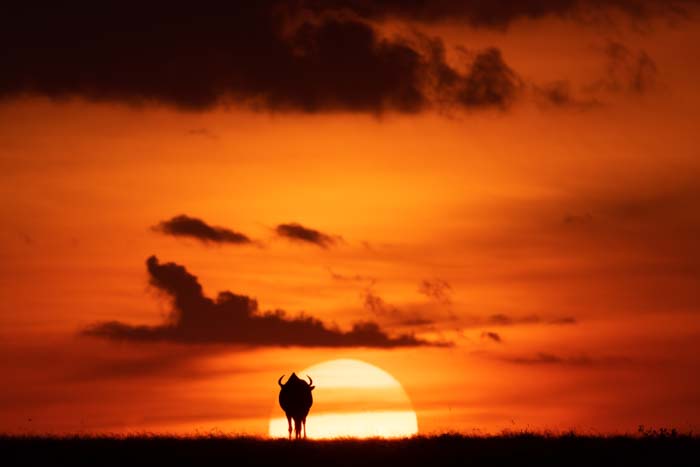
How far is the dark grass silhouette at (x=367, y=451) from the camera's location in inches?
1522

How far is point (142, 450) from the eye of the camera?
4112 centimetres

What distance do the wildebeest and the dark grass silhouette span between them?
6.76 m

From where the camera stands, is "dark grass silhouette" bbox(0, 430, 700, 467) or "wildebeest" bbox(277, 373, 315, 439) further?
"wildebeest" bbox(277, 373, 315, 439)

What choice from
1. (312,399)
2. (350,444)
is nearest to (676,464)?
(350,444)

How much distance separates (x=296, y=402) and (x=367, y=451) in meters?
9.97

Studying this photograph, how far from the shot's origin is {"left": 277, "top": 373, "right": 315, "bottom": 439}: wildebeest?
49.8 metres

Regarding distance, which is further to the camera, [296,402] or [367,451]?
[296,402]

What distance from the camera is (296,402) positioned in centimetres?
4988

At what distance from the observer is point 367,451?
40.2 m

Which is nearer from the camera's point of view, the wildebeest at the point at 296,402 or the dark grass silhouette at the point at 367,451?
the dark grass silhouette at the point at 367,451

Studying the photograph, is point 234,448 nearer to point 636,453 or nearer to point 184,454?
point 184,454

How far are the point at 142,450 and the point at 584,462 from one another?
11901 mm

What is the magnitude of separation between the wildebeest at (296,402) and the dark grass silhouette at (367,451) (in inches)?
266

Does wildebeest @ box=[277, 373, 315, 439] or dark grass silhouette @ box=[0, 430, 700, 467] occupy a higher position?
wildebeest @ box=[277, 373, 315, 439]
